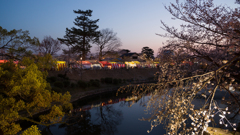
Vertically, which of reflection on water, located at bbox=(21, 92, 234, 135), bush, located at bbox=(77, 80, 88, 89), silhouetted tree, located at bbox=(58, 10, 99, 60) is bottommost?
reflection on water, located at bbox=(21, 92, 234, 135)

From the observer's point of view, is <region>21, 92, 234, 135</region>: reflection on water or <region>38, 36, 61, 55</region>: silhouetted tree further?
<region>38, 36, 61, 55</region>: silhouetted tree

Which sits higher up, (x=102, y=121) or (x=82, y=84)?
(x=82, y=84)

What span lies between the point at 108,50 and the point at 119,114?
68.3 feet

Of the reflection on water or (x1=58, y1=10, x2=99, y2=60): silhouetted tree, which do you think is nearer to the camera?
the reflection on water

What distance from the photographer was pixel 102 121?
10.7 metres

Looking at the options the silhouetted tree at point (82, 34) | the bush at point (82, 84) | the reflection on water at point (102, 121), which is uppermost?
the silhouetted tree at point (82, 34)

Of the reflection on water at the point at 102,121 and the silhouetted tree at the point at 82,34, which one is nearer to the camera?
the reflection on water at the point at 102,121

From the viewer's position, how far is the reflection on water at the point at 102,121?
883cm

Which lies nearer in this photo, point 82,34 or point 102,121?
point 102,121

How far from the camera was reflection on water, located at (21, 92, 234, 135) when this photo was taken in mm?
8828

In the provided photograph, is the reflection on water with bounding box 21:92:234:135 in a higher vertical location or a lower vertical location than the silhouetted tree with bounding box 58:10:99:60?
lower

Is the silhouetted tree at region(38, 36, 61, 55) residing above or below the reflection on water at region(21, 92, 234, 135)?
above

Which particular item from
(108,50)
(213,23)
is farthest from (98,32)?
(213,23)

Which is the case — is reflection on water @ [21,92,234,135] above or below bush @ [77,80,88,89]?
below
